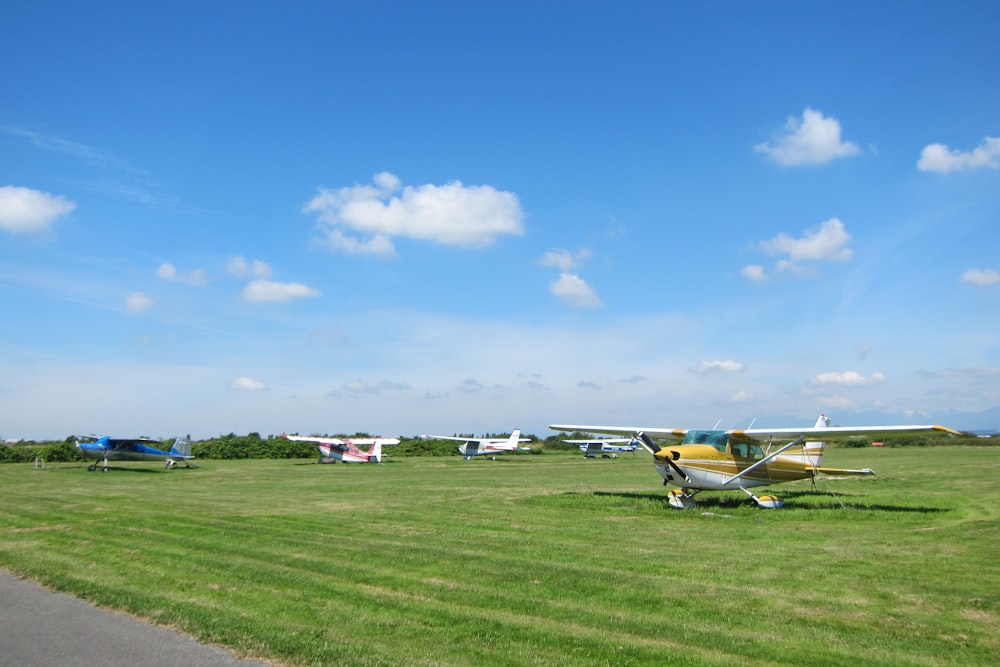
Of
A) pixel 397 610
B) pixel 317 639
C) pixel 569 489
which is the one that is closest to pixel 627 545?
pixel 397 610

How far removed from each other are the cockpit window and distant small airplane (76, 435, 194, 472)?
3343cm

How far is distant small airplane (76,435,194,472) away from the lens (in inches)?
1545

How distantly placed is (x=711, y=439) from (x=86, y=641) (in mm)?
15828

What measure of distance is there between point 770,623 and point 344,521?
10.3 metres

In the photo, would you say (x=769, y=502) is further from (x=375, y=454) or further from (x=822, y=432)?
(x=375, y=454)

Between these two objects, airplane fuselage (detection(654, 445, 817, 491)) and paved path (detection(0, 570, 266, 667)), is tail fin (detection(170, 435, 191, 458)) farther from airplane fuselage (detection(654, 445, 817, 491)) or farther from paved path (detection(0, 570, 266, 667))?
paved path (detection(0, 570, 266, 667))

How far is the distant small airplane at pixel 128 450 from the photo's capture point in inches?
1545

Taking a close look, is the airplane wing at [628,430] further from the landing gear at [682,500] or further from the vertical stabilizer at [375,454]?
the vertical stabilizer at [375,454]

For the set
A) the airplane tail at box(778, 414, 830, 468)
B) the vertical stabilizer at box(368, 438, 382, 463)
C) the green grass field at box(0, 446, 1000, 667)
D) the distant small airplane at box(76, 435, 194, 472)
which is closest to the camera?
the green grass field at box(0, 446, 1000, 667)

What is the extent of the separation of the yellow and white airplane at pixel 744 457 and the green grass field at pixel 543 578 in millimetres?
774

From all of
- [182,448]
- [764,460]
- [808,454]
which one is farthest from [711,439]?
[182,448]

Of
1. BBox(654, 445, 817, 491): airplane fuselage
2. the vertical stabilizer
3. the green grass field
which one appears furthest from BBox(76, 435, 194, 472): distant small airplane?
BBox(654, 445, 817, 491): airplane fuselage

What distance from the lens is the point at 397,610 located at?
281 inches

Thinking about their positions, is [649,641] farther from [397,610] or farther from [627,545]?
[627,545]
